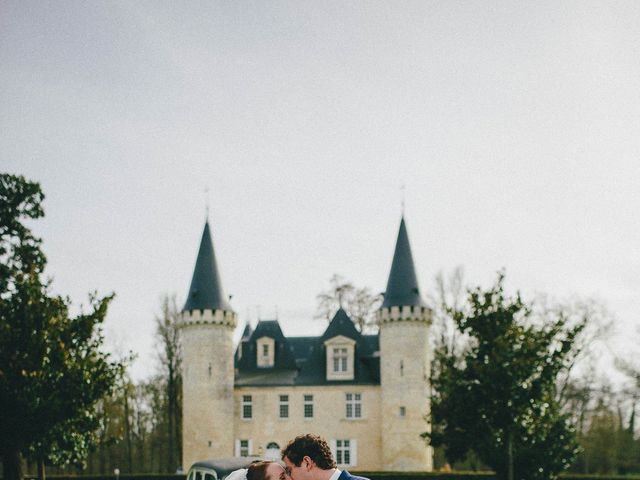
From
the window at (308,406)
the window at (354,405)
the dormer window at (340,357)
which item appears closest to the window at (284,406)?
the window at (308,406)

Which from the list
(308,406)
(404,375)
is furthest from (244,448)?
(404,375)

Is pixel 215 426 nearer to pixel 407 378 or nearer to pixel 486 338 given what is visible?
pixel 407 378

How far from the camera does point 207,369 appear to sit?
124 ft

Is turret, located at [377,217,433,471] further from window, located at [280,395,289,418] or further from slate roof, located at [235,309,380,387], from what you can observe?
window, located at [280,395,289,418]

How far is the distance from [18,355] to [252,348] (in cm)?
2218

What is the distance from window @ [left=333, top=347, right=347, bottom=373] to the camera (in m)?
39.0

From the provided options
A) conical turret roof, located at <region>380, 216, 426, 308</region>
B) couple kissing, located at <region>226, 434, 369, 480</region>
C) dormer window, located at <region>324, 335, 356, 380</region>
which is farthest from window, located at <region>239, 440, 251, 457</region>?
couple kissing, located at <region>226, 434, 369, 480</region>

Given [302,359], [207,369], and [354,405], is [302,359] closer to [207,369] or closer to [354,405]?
[354,405]

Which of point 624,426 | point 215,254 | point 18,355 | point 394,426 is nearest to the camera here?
point 18,355

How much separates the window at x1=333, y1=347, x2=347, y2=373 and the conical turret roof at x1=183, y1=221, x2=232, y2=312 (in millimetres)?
6267

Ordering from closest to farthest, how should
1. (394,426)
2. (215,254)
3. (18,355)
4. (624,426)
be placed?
(18,355), (394,426), (215,254), (624,426)

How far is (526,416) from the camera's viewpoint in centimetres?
1992

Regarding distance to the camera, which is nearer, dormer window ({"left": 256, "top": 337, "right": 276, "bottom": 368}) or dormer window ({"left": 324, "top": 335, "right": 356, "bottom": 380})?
dormer window ({"left": 324, "top": 335, "right": 356, "bottom": 380})

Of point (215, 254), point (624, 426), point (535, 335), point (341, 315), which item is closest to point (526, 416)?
point (535, 335)
